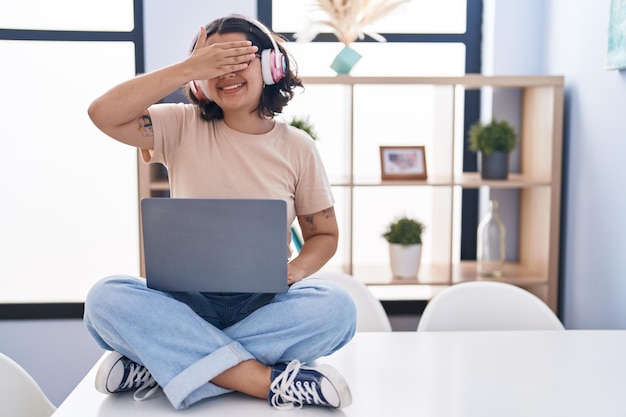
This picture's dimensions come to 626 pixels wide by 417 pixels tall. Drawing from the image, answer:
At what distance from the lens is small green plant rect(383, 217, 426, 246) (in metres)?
2.74

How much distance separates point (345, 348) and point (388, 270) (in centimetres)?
128

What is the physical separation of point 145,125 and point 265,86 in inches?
12.1

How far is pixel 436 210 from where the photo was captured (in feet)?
9.86

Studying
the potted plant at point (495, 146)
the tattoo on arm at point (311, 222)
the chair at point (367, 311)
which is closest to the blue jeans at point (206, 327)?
the tattoo on arm at point (311, 222)

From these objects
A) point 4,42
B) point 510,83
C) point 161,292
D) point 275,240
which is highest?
point 4,42

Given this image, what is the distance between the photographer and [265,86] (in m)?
1.63

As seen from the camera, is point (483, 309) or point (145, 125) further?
point (483, 309)

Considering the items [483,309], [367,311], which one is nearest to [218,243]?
[367,311]

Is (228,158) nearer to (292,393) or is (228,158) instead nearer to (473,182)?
(292,393)

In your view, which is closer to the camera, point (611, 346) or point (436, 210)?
point (611, 346)

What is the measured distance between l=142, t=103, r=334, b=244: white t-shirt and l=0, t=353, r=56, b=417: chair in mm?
572

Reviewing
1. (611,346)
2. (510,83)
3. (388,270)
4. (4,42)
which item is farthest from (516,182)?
(4,42)

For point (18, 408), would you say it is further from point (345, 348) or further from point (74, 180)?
point (74, 180)

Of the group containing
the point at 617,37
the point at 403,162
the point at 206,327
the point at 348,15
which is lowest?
the point at 206,327
